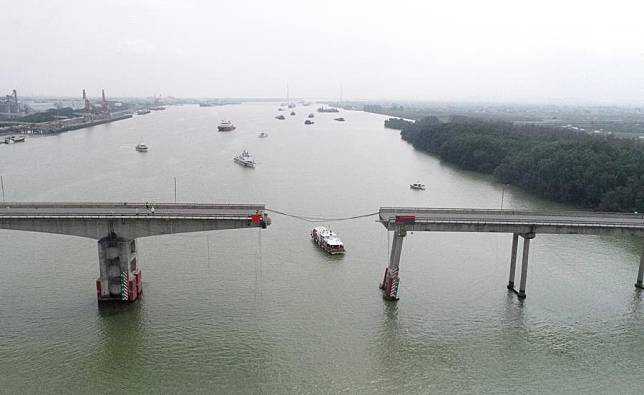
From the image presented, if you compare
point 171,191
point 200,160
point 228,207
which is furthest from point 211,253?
point 200,160

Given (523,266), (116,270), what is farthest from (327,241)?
(116,270)

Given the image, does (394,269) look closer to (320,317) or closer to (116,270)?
(320,317)

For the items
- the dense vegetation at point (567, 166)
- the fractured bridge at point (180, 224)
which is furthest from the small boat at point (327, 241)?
the dense vegetation at point (567, 166)

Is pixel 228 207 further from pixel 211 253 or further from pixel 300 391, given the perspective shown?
pixel 300 391

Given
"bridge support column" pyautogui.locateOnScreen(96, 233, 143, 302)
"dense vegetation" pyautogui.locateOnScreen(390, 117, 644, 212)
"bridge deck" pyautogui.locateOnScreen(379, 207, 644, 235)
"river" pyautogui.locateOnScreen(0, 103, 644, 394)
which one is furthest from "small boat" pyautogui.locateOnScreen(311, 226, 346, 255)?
"dense vegetation" pyautogui.locateOnScreen(390, 117, 644, 212)

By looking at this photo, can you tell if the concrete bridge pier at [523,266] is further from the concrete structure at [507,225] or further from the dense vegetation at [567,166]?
the dense vegetation at [567,166]

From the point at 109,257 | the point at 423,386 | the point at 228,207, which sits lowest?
the point at 423,386
